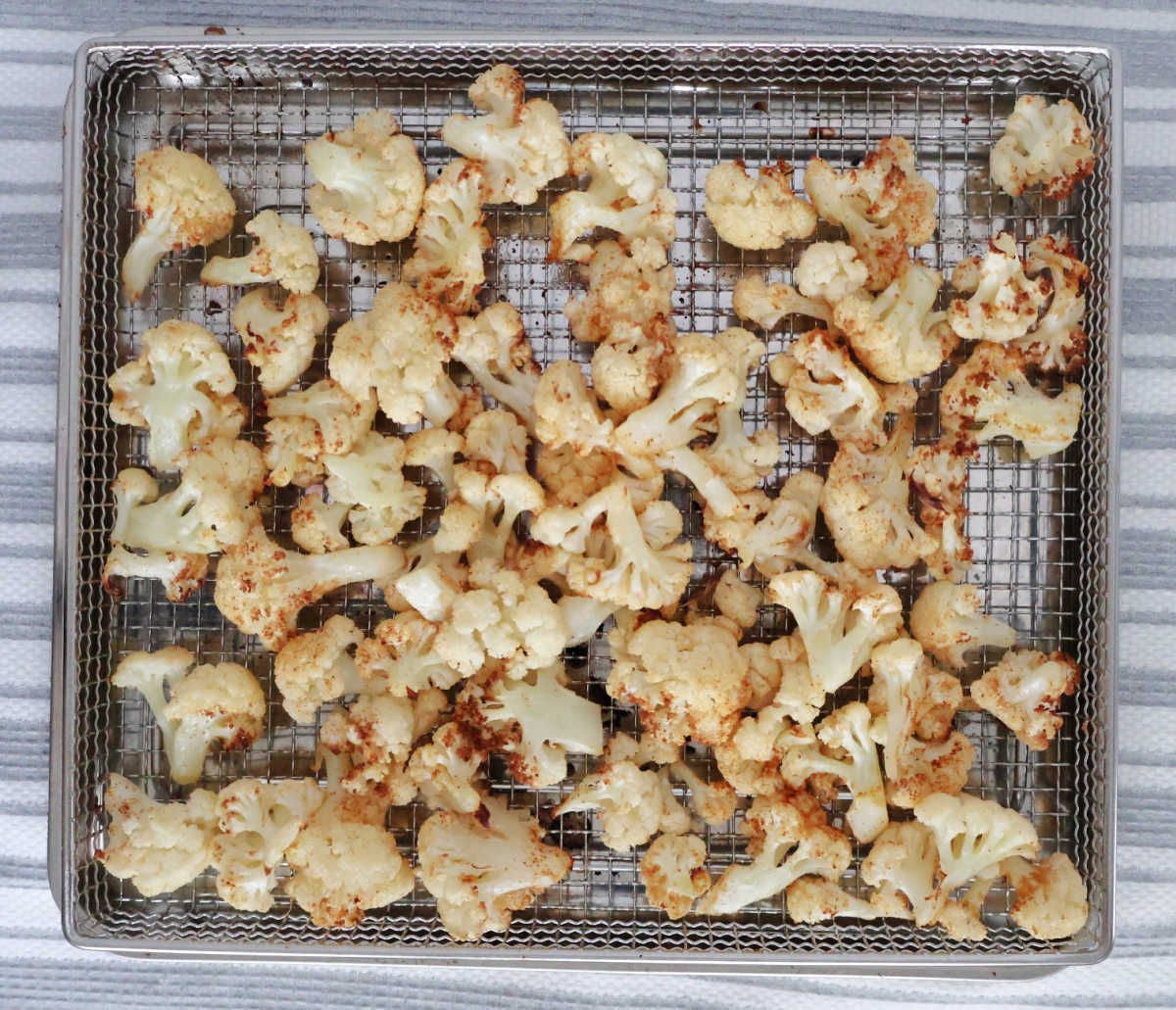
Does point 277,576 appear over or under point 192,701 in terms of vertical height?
over

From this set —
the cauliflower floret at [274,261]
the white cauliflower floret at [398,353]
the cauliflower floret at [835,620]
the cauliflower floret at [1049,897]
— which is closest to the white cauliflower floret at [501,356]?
the white cauliflower floret at [398,353]

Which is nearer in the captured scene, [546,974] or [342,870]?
[342,870]

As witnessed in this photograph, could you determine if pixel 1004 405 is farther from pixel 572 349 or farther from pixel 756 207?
pixel 572 349

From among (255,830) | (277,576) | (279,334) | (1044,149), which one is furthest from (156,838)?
(1044,149)

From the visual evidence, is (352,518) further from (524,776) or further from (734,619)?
(734,619)

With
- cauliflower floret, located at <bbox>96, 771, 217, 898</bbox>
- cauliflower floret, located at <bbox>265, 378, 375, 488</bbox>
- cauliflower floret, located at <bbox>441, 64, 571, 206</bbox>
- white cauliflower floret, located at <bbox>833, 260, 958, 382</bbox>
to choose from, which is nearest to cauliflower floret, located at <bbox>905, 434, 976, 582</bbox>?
white cauliflower floret, located at <bbox>833, 260, 958, 382</bbox>

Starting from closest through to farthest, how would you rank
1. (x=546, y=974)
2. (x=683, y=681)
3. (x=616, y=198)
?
(x=683, y=681) → (x=616, y=198) → (x=546, y=974)

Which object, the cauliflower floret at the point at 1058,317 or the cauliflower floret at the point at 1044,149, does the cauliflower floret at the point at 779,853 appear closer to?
the cauliflower floret at the point at 1058,317
